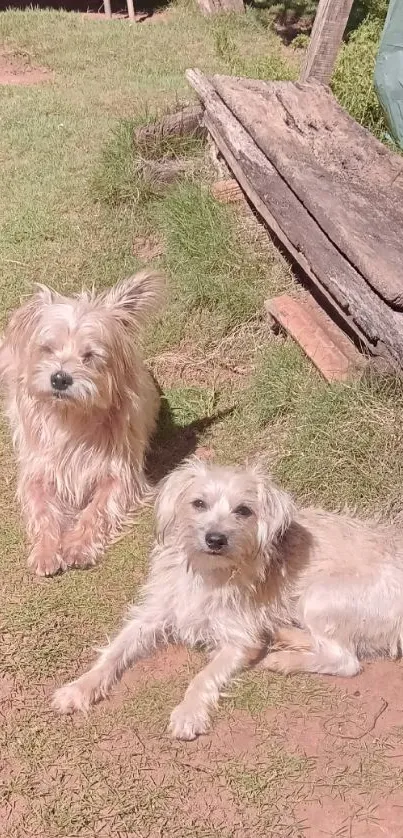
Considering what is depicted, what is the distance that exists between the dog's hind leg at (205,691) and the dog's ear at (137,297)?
1607 millimetres

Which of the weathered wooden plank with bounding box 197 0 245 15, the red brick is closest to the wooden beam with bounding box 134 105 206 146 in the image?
the red brick

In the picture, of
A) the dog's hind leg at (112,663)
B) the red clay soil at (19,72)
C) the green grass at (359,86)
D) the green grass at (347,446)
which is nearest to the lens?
the dog's hind leg at (112,663)

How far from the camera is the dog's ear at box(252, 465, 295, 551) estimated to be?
10.7 ft

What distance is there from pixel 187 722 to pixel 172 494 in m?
0.89

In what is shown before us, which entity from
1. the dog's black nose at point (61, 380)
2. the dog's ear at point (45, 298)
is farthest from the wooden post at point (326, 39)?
the dog's black nose at point (61, 380)

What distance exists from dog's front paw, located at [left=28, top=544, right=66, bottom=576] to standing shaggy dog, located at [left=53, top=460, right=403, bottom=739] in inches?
17.7

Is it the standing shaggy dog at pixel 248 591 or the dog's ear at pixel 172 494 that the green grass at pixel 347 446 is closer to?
the standing shaggy dog at pixel 248 591

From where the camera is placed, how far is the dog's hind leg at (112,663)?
3.25m

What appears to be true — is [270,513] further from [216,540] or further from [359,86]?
[359,86]

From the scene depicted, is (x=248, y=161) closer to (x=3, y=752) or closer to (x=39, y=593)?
(x=39, y=593)

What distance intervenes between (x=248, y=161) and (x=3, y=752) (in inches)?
179

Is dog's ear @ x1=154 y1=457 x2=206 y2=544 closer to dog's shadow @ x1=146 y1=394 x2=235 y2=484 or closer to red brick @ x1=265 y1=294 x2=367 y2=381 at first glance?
dog's shadow @ x1=146 y1=394 x2=235 y2=484

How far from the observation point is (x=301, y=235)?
5.30 meters

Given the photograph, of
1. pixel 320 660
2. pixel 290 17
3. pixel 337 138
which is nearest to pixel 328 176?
pixel 337 138
